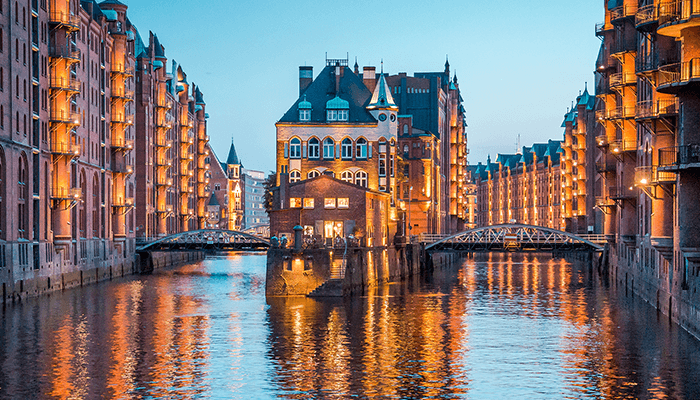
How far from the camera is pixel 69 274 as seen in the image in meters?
84.8

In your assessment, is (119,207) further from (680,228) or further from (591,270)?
(680,228)

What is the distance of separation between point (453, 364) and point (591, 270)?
73.5m

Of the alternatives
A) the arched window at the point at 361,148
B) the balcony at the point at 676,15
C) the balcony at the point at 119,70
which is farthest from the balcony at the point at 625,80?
the balcony at the point at 119,70

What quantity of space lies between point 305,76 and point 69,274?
4433 centimetres

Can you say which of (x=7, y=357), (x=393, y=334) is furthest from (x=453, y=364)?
(x=7, y=357)

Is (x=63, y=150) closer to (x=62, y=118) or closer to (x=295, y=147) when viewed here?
(x=62, y=118)

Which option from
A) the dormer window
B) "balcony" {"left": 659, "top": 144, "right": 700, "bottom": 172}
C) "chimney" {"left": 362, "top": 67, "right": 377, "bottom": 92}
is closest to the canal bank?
the dormer window

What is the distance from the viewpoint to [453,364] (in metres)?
45.7

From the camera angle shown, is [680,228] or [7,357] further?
[680,228]

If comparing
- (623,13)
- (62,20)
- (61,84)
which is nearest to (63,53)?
(61,84)

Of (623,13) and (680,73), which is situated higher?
(623,13)

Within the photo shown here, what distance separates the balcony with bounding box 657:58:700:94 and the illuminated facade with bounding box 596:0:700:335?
45 millimetres

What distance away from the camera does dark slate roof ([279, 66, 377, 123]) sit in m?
110

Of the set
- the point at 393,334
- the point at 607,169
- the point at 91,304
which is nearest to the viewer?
the point at 393,334
